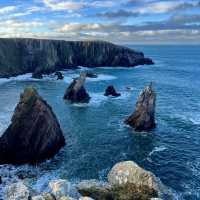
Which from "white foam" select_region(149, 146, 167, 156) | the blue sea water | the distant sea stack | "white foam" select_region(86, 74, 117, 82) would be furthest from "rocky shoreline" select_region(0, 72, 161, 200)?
the distant sea stack

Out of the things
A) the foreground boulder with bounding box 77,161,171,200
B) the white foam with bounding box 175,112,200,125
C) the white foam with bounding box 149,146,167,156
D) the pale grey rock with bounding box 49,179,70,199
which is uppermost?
the pale grey rock with bounding box 49,179,70,199

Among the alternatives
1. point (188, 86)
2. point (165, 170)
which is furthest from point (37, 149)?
point (188, 86)

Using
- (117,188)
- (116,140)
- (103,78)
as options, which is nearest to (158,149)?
(116,140)

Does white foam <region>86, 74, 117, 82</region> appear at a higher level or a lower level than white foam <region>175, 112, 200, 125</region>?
higher

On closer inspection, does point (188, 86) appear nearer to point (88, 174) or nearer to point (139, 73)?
point (139, 73)

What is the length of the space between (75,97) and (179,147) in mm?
41556

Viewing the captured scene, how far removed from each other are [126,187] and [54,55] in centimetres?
14003

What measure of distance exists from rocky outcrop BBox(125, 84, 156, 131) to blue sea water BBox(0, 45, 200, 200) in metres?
1.66

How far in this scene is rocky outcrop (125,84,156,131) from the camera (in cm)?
7406

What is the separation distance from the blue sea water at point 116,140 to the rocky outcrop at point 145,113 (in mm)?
1662

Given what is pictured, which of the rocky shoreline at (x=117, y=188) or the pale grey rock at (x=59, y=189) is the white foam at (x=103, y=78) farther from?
the pale grey rock at (x=59, y=189)

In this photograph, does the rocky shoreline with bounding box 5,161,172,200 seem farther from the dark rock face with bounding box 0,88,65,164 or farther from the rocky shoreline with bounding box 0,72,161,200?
the dark rock face with bounding box 0,88,65,164

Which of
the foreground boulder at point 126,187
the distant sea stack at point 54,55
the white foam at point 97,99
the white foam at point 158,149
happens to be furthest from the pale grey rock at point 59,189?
the distant sea stack at point 54,55

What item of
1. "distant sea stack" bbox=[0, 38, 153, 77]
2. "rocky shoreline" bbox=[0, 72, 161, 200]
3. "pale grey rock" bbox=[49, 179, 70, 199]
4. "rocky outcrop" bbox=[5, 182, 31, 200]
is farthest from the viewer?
"distant sea stack" bbox=[0, 38, 153, 77]
